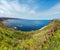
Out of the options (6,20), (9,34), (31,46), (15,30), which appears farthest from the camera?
(6,20)

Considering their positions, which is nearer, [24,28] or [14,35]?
[14,35]

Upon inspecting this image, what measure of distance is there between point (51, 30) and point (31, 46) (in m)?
2.22

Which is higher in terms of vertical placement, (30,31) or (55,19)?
(55,19)

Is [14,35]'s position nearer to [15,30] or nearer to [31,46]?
[15,30]

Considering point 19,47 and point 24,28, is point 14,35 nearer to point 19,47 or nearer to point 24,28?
point 24,28

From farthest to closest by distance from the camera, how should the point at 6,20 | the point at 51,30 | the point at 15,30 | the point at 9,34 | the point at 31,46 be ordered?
the point at 6,20, the point at 15,30, the point at 9,34, the point at 51,30, the point at 31,46

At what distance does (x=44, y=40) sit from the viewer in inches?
458

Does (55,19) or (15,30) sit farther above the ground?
(55,19)

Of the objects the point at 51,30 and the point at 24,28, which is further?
the point at 24,28

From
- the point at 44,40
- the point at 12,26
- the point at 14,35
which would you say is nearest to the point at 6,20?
the point at 12,26

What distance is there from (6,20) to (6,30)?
6.31 feet

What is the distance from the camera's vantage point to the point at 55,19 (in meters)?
15.0

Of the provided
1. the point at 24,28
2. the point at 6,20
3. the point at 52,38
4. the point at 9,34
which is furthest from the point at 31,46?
the point at 6,20

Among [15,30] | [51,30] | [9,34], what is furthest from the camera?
[15,30]
